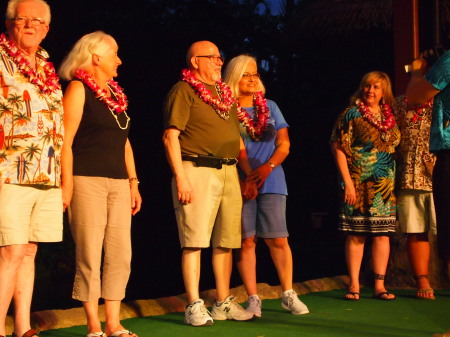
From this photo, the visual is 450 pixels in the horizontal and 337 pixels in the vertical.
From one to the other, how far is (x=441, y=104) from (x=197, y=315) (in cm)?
190

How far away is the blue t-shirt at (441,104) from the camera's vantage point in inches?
160

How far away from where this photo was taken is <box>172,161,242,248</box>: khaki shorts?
17.2ft

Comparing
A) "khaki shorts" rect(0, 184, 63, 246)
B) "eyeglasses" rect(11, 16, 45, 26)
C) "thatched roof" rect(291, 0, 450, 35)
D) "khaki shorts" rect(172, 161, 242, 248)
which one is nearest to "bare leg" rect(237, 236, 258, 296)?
"khaki shorts" rect(172, 161, 242, 248)

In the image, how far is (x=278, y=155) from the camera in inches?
225

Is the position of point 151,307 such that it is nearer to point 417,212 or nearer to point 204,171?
point 204,171

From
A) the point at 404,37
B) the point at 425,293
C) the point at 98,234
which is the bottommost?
the point at 425,293

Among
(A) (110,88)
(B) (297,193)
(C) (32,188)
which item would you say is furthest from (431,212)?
(B) (297,193)

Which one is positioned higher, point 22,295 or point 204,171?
point 204,171

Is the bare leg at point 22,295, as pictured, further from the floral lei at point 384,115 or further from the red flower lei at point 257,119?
the floral lei at point 384,115

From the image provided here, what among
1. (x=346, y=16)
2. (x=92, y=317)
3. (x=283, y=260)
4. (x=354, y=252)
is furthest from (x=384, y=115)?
(x=346, y=16)

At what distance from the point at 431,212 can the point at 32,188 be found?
327 centimetres

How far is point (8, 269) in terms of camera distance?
413 cm

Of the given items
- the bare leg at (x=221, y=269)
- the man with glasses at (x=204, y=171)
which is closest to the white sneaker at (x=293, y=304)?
the man with glasses at (x=204, y=171)

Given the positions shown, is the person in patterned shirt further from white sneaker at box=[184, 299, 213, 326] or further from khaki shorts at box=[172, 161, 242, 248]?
white sneaker at box=[184, 299, 213, 326]
